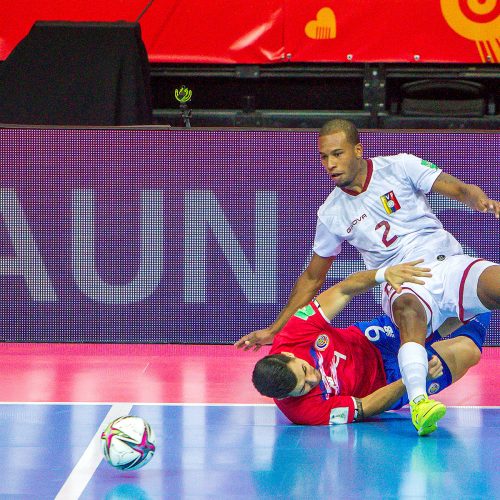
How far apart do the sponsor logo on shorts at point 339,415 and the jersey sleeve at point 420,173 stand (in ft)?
5.08

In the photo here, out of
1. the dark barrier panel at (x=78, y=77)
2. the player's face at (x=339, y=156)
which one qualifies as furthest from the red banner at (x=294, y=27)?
the player's face at (x=339, y=156)

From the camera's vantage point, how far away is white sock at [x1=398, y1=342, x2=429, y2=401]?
5883 mm

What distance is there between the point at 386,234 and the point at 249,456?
1.90 m

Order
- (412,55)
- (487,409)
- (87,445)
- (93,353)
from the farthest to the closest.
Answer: (412,55)
(93,353)
(487,409)
(87,445)

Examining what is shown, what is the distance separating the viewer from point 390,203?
6879 millimetres

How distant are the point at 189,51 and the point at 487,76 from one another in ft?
10.5

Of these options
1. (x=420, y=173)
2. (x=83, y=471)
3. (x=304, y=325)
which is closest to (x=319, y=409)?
(x=304, y=325)

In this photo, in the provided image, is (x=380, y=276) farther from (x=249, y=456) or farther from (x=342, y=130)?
(x=249, y=456)

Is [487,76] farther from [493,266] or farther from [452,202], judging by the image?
[493,266]

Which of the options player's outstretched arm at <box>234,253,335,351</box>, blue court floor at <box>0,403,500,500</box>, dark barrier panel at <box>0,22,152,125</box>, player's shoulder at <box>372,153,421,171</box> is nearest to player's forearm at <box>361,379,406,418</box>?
blue court floor at <box>0,403,500,500</box>

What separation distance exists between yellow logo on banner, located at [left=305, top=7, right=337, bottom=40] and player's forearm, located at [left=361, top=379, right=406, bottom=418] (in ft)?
19.9

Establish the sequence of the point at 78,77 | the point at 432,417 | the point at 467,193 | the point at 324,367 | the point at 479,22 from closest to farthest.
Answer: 1. the point at 432,417
2. the point at 324,367
3. the point at 467,193
4. the point at 78,77
5. the point at 479,22

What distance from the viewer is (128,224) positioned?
896 centimetres

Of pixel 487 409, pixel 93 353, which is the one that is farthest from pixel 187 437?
pixel 93 353
